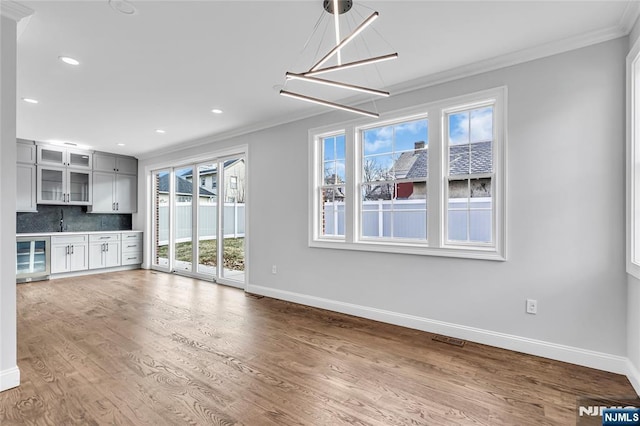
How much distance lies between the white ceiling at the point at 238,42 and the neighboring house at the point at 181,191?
2.37 meters

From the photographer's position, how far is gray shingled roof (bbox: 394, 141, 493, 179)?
10.4 ft

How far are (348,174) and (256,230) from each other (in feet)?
6.26

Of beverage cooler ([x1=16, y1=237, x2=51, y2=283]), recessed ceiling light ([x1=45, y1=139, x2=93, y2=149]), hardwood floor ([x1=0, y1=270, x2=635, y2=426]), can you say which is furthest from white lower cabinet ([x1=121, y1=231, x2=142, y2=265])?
hardwood floor ([x1=0, y1=270, x2=635, y2=426])

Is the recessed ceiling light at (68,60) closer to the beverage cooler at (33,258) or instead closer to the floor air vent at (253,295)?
the floor air vent at (253,295)

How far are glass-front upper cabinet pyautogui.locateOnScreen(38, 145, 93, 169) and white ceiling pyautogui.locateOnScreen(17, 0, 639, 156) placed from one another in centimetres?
275

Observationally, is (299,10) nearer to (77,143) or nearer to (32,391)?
(32,391)

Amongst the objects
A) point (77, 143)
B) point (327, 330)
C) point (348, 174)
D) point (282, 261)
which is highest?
point (77, 143)

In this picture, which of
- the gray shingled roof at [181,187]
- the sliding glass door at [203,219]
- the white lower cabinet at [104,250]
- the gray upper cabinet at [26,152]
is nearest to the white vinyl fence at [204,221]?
the sliding glass door at [203,219]

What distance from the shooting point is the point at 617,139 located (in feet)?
8.28

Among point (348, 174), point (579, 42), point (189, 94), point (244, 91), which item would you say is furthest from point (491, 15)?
point (189, 94)

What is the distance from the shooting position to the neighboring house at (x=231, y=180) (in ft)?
18.9

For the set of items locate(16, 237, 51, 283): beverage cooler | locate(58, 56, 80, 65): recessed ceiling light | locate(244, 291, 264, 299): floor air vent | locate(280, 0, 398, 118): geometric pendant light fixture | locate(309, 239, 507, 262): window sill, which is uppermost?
locate(58, 56, 80, 65): recessed ceiling light

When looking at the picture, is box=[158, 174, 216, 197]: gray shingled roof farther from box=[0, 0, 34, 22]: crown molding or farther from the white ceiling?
box=[0, 0, 34, 22]: crown molding

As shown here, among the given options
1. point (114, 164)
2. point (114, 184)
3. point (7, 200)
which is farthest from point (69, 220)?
point (7, 200)
